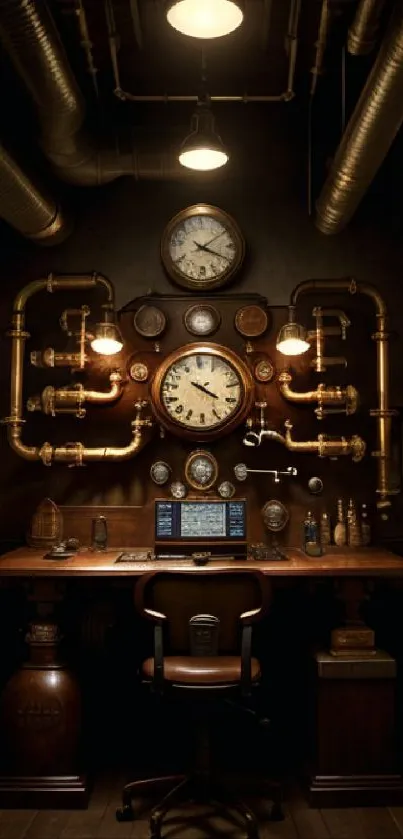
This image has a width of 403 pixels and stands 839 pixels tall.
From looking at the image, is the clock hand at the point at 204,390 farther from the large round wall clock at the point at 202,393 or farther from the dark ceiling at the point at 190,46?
the dark ceiling at the point at 190,46

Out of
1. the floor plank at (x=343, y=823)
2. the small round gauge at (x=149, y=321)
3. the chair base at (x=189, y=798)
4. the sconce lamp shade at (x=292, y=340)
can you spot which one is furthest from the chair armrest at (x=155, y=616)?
the small round gauge at (x=149, y=321)

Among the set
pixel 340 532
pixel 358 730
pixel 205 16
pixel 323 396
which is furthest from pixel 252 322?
A: pixel 358 730

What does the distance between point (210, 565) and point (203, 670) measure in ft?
2.64

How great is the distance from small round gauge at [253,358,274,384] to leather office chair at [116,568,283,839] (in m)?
1.75

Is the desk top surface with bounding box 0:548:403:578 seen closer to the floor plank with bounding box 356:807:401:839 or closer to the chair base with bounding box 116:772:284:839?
the chair base with bounding box 116:772:284:839

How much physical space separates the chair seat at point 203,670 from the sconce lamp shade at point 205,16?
9.19 feet

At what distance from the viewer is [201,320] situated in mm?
5113

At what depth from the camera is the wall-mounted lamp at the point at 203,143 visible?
3920 millimetres

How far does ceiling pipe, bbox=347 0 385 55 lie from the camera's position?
3.15 m

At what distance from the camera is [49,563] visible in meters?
4.34

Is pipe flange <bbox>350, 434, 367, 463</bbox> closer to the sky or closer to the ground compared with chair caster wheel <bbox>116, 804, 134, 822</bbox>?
closer to the sky

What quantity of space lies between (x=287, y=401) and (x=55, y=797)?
273 cm

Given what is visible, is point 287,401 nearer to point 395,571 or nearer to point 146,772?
point 395,571

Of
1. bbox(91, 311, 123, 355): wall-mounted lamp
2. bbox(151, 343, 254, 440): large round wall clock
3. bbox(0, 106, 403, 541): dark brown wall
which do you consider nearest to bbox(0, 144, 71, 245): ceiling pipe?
bbox(0, 106, 403, 541): dark brown wall
